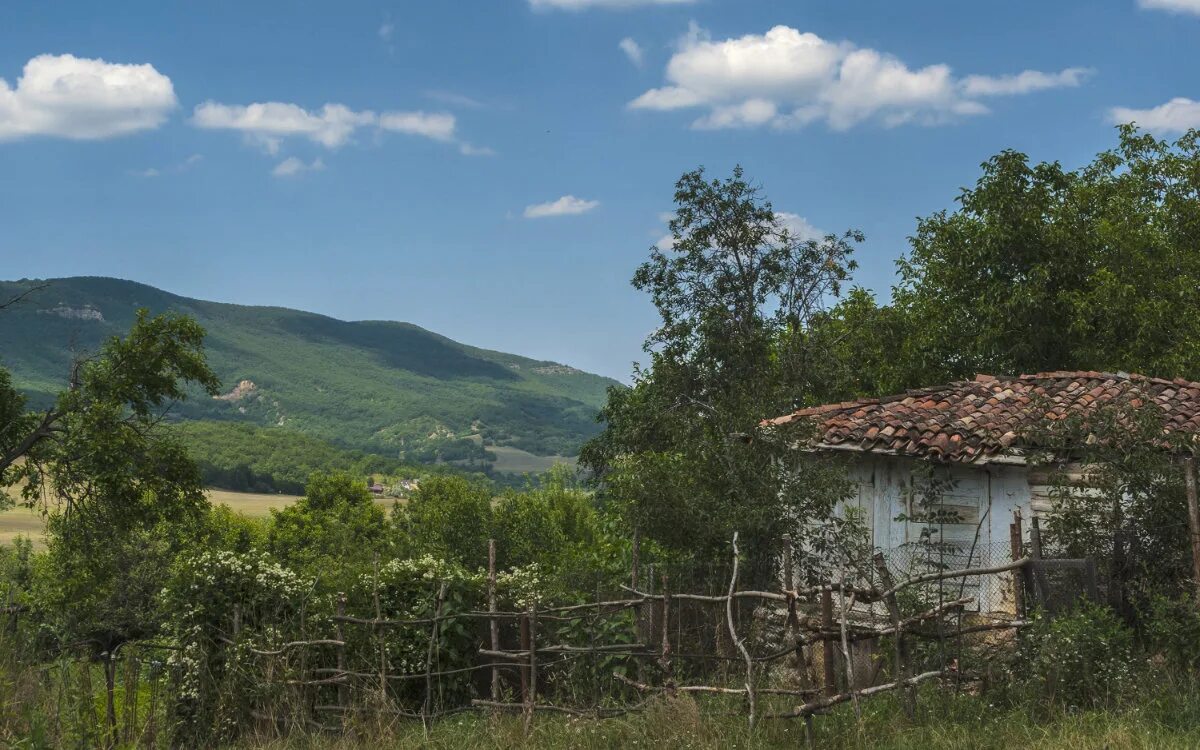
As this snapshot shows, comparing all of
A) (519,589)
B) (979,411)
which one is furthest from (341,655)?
(979,411)

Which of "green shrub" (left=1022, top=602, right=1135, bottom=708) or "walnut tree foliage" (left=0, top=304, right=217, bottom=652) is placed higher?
"walnut tree foliage" (left=0, top=304, right=217, bottom=652)

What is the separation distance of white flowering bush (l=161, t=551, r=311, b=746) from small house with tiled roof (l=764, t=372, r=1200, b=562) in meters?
6.77

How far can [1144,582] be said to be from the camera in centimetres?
1070

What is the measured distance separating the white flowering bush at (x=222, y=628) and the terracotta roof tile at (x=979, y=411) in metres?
7.01

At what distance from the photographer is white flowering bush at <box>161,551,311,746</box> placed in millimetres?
11156

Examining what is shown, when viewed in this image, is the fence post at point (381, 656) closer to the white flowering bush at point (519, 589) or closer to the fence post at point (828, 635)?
the white flowering bush at point (519, 589)

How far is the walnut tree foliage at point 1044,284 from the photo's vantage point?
24266mm

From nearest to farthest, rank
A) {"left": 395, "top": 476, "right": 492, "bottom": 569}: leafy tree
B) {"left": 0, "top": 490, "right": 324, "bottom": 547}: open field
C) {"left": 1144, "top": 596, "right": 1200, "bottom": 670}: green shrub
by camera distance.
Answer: {"left": 1144, "top": 596, "right": 1200, "bottom": 670}: green shrub
{"left": 395, "top": 476, "right": 492, "bottom": 569}: leafy tree
{"left": 0, "top": 490, "right": 324, "bottom": 547}: open field

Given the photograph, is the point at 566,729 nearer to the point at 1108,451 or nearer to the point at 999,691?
the point at 999,691

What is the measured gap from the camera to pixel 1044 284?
25453mm

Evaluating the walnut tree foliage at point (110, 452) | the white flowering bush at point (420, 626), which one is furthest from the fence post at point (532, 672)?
the walnut tree foliage at point (110, 452)

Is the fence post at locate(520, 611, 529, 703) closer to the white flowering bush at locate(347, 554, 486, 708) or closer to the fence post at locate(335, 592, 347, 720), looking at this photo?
the white flowering bush at locate(347, 554, 486, 708)

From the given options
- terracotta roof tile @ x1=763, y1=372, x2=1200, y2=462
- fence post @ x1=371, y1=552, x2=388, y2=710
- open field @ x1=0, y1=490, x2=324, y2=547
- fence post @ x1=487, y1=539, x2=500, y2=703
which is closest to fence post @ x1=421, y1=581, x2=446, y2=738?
fence post @ x1=371, y1=552, x2=388, y2=710

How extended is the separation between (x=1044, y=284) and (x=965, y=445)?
12837 mm
